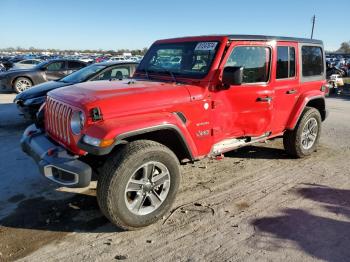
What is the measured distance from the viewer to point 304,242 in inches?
127

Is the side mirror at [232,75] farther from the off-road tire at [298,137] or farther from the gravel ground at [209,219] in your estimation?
the off-road tire at [298,137]

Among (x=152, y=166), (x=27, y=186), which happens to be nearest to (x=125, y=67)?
(x=27, y=186)

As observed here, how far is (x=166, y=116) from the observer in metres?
3.48

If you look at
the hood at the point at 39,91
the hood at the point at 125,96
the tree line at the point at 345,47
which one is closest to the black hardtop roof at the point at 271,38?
the hood at the point at 125,96

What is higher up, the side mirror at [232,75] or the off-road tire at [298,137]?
the side mirror at [232,75]

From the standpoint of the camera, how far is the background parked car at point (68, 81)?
23.4ft

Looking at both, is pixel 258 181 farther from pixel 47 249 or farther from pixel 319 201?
pixel 47 249

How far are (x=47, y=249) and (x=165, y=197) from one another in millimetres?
1271

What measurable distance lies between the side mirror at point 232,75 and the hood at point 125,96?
49cm

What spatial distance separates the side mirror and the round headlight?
169cm

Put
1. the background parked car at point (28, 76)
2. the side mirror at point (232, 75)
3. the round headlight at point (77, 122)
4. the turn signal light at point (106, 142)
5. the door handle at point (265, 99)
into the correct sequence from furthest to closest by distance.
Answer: the background parked car at point (28, 76) < the door handle at point (265, 99) < the side mirror at point (232, 75) < the round headlight at point (77, 122) < the turn signal light at point (106, 142)

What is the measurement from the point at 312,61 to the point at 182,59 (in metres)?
2.49

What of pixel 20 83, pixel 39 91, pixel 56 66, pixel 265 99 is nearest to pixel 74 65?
pixel 56 66

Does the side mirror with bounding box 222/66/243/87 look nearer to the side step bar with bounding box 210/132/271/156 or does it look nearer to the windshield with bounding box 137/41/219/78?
the windshield with bounding box 137/41/219/78
